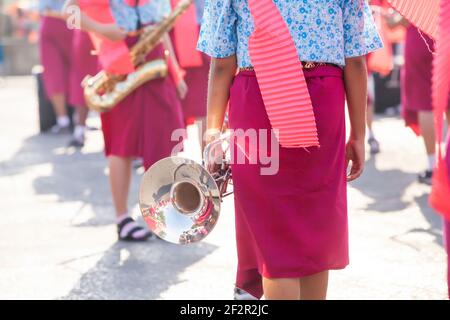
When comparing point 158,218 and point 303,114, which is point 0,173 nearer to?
point 158,218

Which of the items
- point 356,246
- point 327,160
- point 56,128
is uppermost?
point 327,160

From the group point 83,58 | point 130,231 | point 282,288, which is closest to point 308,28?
point 282,288

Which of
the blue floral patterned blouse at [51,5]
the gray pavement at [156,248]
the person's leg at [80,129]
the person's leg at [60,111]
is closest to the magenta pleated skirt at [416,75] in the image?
the gray pavement at [156,248]

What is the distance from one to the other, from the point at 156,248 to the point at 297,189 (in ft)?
7.46

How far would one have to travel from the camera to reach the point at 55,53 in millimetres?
9750

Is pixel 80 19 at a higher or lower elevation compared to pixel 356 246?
higher

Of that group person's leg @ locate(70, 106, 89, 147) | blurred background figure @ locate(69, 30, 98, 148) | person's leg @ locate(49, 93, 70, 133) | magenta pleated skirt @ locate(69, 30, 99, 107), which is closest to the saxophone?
blurred background figure @ locate(69, 30, 98, 148)

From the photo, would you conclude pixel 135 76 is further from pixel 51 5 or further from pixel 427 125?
pixel 51 5

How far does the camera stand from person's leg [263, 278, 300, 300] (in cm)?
301

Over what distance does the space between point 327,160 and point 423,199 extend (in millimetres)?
3334

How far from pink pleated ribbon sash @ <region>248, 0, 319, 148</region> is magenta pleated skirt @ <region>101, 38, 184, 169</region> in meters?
2.21

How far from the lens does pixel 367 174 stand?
711 cm

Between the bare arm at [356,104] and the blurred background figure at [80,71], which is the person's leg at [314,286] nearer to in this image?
the bare arm at [356,104]
